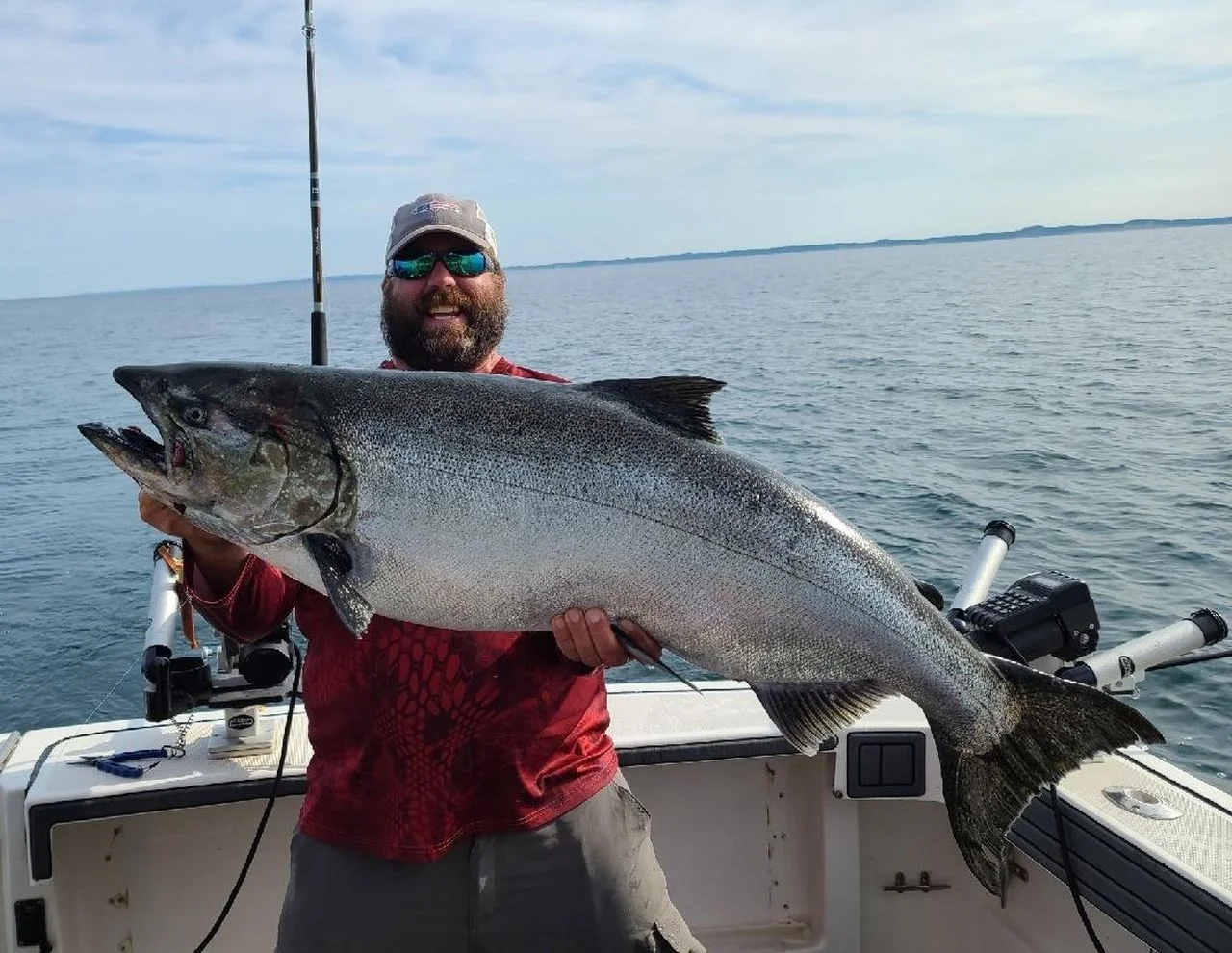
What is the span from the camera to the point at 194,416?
8.96 ft

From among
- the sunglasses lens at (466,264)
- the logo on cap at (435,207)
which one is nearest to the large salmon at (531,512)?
the sunglasses lens at (466,264)

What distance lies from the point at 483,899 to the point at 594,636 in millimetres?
911

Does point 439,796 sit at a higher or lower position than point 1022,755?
lower

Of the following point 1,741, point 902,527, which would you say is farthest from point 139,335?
point 1,741

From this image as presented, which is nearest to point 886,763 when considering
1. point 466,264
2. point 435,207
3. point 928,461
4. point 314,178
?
point 466,264

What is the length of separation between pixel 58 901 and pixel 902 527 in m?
12.1

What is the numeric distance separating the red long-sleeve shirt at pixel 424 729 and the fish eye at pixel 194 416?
50 cm

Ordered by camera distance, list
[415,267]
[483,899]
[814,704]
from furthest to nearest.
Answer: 1. [415,267]
2. [483,899]
3. [814,704]

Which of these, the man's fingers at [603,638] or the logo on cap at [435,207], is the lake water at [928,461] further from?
the man's fingers at [603,638]

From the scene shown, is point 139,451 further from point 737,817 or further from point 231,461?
point 737,817

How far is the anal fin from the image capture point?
2.89 metres

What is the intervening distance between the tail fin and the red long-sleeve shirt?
44.3 inches

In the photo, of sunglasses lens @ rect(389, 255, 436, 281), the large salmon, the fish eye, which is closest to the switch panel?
the large salmon

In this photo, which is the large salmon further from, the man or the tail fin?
the man
